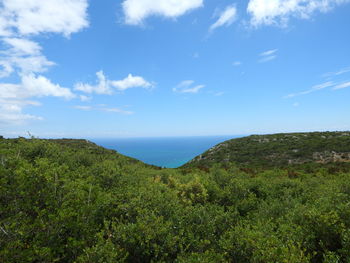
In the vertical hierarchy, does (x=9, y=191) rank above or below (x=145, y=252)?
above

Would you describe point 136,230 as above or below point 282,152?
above

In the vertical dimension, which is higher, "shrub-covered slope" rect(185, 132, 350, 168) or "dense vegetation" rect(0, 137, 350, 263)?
"dense vegetation" rect(0, 137, 350, 263)

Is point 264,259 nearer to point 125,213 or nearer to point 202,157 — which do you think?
point 125,213

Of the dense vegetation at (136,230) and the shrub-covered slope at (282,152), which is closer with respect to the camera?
the dense vegetation at (136,230)

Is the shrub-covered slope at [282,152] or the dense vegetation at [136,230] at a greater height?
the dense vegetation at [136,230]

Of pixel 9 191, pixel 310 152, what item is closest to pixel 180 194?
pixel 9 191

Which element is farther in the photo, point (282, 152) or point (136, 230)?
point (282, 152)

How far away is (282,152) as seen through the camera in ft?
148

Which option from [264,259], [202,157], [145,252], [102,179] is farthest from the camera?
[202,157]

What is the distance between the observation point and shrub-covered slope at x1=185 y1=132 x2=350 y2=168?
38.5m

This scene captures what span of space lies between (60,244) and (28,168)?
3502 millimetres

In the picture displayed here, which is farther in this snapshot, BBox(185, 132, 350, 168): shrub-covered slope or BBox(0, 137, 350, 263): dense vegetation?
BBox(185, 132, 350, 168): shrub-covered slope

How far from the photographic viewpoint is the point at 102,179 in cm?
1180

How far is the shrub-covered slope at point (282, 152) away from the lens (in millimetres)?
38450
